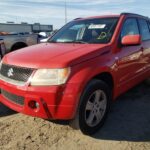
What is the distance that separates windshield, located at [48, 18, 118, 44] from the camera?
4.36m

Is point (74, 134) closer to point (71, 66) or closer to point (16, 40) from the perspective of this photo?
point (71, 66)

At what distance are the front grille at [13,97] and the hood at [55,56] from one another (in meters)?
0.44

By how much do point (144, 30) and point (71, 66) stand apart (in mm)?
2689

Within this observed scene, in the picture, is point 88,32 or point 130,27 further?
point 130,27

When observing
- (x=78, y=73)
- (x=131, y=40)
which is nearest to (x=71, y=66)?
(x=78, y=73)

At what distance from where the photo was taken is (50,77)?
11.0 feet

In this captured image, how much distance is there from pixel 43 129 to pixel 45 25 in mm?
40860

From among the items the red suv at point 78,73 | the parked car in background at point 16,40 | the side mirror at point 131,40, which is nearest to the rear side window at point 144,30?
the red suv at point 78,73

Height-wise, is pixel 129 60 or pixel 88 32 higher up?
pixel 88 32

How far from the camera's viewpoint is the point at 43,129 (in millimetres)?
4000

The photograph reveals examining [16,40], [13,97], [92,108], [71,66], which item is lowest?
[16,40]

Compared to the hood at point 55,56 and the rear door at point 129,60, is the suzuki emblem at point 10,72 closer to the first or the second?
the hood at point 55,56

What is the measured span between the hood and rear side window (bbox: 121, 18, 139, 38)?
76 cm

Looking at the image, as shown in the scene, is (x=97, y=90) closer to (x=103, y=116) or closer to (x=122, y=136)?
(x=103, y=116)
